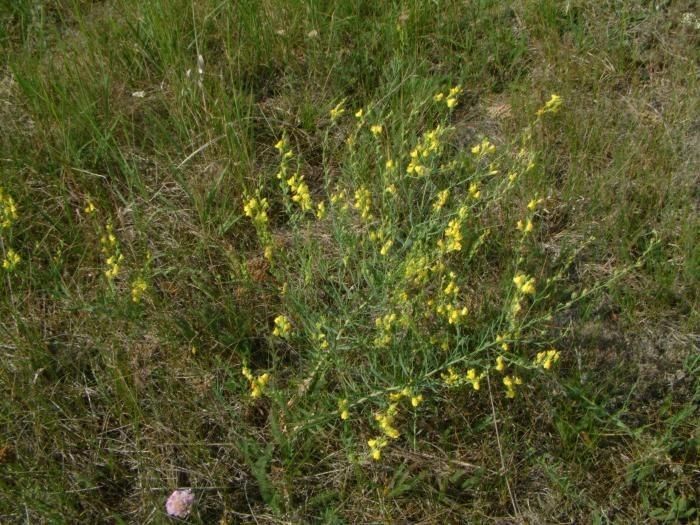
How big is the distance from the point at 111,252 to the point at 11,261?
1.13ft

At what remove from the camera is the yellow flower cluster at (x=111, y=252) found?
2287 mm

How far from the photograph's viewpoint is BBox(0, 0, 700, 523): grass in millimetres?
2113

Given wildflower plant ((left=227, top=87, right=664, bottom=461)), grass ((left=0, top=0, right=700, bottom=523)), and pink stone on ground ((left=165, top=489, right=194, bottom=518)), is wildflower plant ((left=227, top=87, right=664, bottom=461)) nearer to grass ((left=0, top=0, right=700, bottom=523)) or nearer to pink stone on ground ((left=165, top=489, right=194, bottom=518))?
grass ((left=0, top=0, right=700, bottom=523))

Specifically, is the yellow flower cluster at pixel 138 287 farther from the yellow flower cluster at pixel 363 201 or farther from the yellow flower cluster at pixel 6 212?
the yellow flower cluster at pixel 363 201

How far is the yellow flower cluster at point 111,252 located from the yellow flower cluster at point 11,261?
0.85 ft

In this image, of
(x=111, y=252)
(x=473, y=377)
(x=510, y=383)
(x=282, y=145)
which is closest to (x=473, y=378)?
(x=473, y=377)

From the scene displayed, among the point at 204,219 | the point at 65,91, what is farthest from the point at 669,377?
the point at 65,91

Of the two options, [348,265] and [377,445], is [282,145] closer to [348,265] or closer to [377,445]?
[348,265]

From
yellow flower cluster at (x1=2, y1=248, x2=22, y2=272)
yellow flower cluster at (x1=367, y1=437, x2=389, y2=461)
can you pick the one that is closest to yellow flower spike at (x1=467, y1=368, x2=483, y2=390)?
yellow flower cluster at (x1=367, y1=437, x2=389, y2=461)

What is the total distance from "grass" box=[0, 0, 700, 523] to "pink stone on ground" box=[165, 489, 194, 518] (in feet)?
0.14

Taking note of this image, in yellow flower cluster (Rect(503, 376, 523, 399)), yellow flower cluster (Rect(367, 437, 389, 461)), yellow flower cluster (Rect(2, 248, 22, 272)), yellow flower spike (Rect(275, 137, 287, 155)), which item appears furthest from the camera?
yellow flower spike (Rect(275, 137, 287, 155))

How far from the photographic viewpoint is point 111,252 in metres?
2.58

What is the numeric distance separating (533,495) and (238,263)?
117 cm

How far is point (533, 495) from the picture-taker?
83.4 inches
